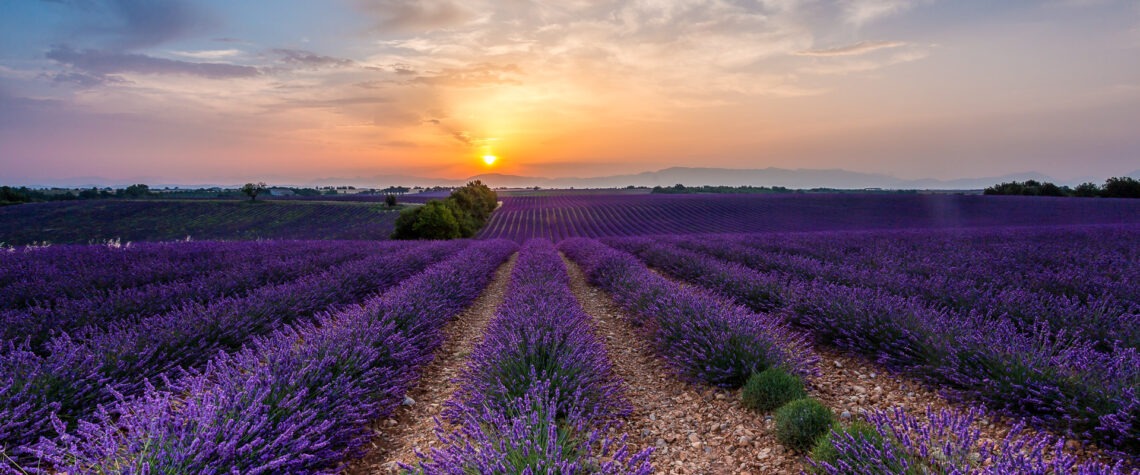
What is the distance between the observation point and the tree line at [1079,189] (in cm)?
3806

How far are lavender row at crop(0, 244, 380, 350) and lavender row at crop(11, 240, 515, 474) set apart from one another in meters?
2.33

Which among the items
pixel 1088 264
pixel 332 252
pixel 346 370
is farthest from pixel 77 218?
pixel 1088 264

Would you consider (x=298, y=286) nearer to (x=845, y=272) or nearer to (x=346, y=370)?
(x=346, y=370)

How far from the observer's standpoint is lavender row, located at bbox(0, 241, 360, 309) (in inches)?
260

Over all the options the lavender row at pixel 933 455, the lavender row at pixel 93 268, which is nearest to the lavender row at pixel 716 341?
the lavender row at pixel 933 455

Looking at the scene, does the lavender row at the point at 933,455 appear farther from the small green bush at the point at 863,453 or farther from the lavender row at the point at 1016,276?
the lavender row at the point at 1016,276

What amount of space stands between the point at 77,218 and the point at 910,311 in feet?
192

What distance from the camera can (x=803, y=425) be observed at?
116 inches

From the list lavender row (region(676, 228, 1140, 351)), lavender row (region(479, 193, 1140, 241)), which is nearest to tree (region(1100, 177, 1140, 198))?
lavender row (region(479, 193, 1140, 241))

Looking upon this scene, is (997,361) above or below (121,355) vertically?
above

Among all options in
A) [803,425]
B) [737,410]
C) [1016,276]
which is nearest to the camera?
[803,425]

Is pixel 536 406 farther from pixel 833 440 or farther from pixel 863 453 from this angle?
pixel 863 453

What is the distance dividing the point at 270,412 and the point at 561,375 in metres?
1.91

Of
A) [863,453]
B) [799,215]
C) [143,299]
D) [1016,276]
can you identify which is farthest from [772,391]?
[799,215]
